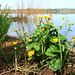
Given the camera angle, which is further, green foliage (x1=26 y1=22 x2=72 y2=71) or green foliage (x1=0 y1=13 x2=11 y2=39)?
green foliage (x1=0 y1=13 x2=11 y2=39)

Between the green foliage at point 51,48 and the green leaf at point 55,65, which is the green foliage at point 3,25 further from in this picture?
the green leaf at point 55,65

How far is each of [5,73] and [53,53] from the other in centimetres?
57

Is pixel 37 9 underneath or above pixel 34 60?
above

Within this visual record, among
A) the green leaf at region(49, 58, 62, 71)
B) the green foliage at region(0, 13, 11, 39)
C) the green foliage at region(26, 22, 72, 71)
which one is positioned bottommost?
the green leaf at region(49, 58, 62, 71)

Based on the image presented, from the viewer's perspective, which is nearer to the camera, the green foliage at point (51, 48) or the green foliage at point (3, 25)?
the green foliage at point (51, 48)

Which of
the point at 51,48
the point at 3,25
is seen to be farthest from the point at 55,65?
the point at 3,25

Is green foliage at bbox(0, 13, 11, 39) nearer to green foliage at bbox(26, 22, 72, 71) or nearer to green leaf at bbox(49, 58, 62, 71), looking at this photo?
green foliage at bbox(26, 22, 72, 71)

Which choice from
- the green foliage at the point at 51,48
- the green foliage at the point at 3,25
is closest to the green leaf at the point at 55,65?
the green foliage at the point at 51,48

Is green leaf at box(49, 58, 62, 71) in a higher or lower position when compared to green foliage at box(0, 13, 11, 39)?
lower

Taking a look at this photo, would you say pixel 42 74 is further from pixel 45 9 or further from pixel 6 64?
pixel 45 9

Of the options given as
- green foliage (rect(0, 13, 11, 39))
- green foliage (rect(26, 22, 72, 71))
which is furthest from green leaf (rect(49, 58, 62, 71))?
green foliage (rect(0, 13, 11, 39))

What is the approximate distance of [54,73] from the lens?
1155 mm

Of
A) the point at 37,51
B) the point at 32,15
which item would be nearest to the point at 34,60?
the point at 37,51

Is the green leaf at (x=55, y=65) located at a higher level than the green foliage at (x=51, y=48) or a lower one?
lower
